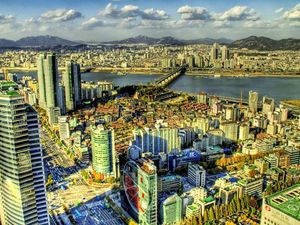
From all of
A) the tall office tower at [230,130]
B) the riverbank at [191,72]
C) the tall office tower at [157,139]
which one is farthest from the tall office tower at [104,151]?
the riverbank at [191,72]

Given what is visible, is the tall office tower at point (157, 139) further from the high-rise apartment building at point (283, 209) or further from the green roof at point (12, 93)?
the green roof at point (12, 93)

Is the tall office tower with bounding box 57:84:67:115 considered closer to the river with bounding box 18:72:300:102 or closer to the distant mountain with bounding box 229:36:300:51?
the river with bounding box 18:72:300:102

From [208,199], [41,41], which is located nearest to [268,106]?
[208,199]

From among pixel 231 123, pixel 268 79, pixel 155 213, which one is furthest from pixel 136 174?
pixel 268 79

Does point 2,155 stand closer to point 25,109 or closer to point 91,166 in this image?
point 25,109

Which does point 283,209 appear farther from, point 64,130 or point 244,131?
A: point 64,130

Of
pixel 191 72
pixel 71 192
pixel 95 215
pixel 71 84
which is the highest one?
pixel 191 72
